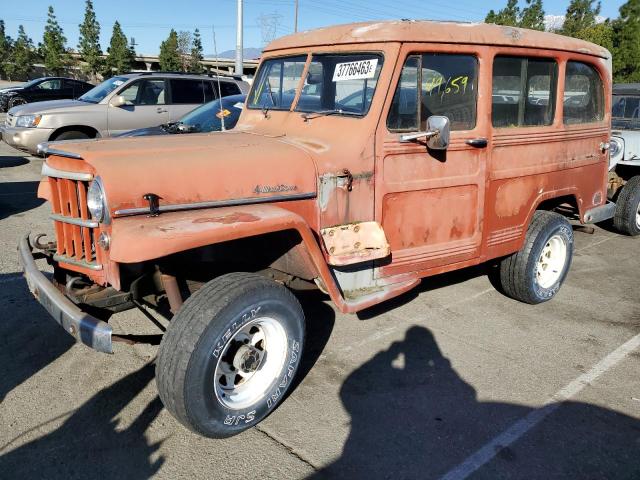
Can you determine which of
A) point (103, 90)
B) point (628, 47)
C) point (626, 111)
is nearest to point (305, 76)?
point (626, 111)

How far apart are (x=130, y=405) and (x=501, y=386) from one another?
2364 millimetres

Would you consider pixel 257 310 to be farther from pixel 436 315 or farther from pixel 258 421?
pixel 436 315

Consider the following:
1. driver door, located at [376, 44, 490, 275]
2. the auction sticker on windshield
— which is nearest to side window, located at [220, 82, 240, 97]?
the auction sticker on windshield

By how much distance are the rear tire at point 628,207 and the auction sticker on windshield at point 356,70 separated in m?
4.99

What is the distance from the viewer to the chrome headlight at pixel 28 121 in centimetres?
980

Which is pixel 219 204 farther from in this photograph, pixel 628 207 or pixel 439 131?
pixel 628 207

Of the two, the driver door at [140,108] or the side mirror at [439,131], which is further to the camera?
the driver door at [140,108]

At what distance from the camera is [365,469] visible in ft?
9.00

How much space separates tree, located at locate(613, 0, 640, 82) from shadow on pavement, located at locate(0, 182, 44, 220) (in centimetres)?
2250

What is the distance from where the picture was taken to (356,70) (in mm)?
3619

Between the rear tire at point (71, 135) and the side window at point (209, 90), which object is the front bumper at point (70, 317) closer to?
the rear tire at point (71, 135)

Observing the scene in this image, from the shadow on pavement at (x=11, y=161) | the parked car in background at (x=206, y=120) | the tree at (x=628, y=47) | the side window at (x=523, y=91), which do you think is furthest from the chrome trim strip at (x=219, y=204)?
the tree at (x=628, y=47)

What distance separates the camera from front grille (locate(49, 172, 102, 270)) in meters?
2.94

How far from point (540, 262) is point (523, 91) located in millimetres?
1574
